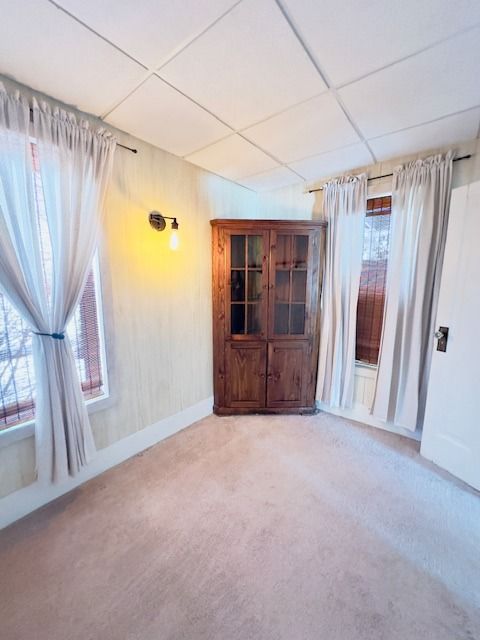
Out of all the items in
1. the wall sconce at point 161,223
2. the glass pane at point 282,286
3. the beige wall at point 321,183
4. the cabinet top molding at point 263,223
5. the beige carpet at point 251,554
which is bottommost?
the beige carpet at point 251,554

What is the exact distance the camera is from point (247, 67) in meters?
1.23

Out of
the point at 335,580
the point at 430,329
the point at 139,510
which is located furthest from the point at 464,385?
the point at 139,510

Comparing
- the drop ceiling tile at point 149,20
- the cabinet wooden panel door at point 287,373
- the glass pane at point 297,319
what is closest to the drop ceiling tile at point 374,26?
the drop ceiling tile at point 149,20

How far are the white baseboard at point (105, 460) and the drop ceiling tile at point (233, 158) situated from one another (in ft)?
7.28

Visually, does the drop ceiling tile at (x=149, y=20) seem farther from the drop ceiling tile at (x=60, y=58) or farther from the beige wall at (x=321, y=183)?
the beige wall at (x=321, y=183)

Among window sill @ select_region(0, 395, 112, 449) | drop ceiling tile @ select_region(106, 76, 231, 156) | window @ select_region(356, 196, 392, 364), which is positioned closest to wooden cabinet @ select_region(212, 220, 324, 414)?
window @ select_region(356, 196, 392, 364)

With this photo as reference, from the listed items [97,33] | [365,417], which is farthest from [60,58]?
[365,417]

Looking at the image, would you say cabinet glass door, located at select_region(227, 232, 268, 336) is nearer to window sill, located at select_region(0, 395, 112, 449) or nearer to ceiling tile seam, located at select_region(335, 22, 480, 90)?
ceiling tile seam, located at select_region(335, 22, 480, 90)

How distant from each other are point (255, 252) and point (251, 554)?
2.21m

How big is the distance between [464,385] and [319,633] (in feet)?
5.54

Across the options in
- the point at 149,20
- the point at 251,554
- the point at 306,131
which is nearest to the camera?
the point at 149,20

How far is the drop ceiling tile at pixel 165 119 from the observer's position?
1.42 meters

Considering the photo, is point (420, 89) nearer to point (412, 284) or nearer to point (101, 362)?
point (412, 284)

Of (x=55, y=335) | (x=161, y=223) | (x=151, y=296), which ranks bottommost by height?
(x=55, y=335)
